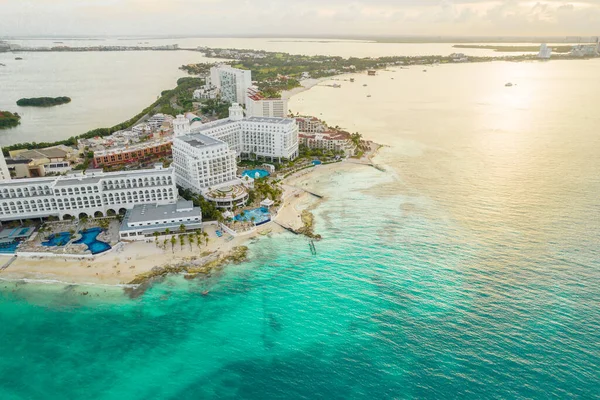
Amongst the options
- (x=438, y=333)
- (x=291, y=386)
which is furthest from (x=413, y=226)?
(x=291, y=386)

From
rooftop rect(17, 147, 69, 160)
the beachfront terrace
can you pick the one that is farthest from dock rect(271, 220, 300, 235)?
rooftop rect(17, 147, 69, 160)

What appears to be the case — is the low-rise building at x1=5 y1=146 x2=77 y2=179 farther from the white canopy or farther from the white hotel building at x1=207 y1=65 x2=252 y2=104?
the white hotel building at x1=207 y1=65 x2=252 y2=104

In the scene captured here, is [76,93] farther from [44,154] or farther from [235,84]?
[44,154]

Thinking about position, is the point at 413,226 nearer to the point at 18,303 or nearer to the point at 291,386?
the point at 291,386

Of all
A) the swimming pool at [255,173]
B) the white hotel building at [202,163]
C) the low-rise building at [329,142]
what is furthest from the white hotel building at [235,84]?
the white hotel building at [202,163]

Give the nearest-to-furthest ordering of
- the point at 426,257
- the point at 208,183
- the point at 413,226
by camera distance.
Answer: the point at 426,257, the point at 413,226, the point at 208,183

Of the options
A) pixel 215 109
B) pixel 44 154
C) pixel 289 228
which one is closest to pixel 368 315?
pixel 289 228

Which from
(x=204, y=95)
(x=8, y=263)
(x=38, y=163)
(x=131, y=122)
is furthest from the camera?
(x=204, y=95)
